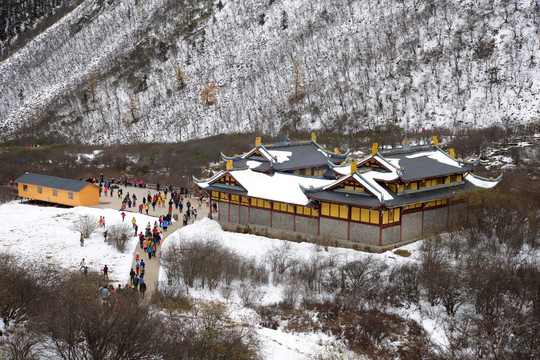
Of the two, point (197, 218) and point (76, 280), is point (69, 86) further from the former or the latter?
point (76, 280)

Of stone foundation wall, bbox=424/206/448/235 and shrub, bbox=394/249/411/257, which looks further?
stone foundation wall, bbox=424/206/448/235

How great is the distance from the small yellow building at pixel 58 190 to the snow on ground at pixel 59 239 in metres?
1.77

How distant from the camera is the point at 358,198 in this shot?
136 feet

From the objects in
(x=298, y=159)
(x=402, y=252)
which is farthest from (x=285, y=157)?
(x=402, y=252)

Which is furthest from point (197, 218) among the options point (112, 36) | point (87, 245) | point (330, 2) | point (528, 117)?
point (112, 36)

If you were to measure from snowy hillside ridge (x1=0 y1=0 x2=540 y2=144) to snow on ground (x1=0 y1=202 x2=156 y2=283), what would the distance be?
141 ft

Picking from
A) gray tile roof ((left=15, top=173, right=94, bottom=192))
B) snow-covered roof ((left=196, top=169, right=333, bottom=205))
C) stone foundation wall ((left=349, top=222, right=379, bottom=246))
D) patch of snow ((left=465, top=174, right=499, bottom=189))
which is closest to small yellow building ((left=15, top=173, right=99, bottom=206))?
gray tile roof ((left=15, top=173, right=94, bottom=192))

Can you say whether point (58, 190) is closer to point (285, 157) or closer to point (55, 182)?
point (55, 182)

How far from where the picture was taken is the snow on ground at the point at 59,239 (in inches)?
1668

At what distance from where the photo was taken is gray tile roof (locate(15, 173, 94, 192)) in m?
59.5

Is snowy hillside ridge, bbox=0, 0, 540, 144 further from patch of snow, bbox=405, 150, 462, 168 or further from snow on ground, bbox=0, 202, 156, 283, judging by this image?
snow on ground, bbox=0, 202, 156, 283

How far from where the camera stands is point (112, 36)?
14738 cm

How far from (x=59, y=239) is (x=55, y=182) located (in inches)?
604

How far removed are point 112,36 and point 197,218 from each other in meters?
108
